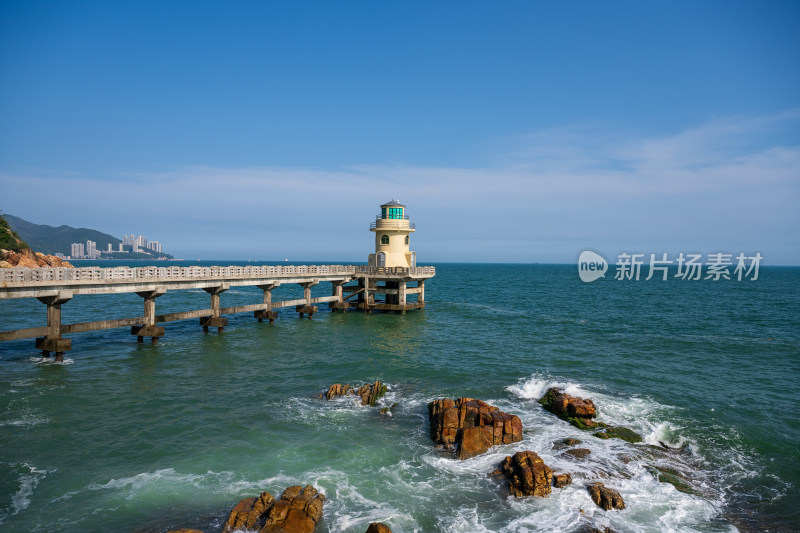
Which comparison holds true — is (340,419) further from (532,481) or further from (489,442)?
(532,481)


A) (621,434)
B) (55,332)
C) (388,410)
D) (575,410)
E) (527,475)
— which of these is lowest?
(388,410)

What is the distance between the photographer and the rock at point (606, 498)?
13430 millimetres

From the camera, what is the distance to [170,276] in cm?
3459

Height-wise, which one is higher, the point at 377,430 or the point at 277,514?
the point at 277,514

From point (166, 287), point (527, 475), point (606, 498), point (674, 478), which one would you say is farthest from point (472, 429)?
point (166, 287)

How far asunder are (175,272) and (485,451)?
1078 inches

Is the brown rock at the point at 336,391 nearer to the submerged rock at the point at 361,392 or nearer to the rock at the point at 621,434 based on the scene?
the submerged rock at the point at 361,392

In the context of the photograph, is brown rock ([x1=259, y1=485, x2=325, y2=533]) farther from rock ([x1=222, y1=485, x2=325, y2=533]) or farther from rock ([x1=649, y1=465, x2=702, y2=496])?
rock ([x1=649, y1=465, x2=702, y2=496])

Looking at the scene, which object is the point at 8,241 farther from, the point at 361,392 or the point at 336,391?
the point at 361,392

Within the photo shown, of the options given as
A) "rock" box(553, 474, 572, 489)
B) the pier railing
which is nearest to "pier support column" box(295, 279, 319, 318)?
the pier railing

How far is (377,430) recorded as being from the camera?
18922mm

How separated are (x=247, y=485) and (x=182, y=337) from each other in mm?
26238

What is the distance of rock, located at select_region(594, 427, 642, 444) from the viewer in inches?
716

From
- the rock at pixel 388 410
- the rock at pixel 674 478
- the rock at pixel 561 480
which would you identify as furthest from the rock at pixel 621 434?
the rock at pixel 388 410
